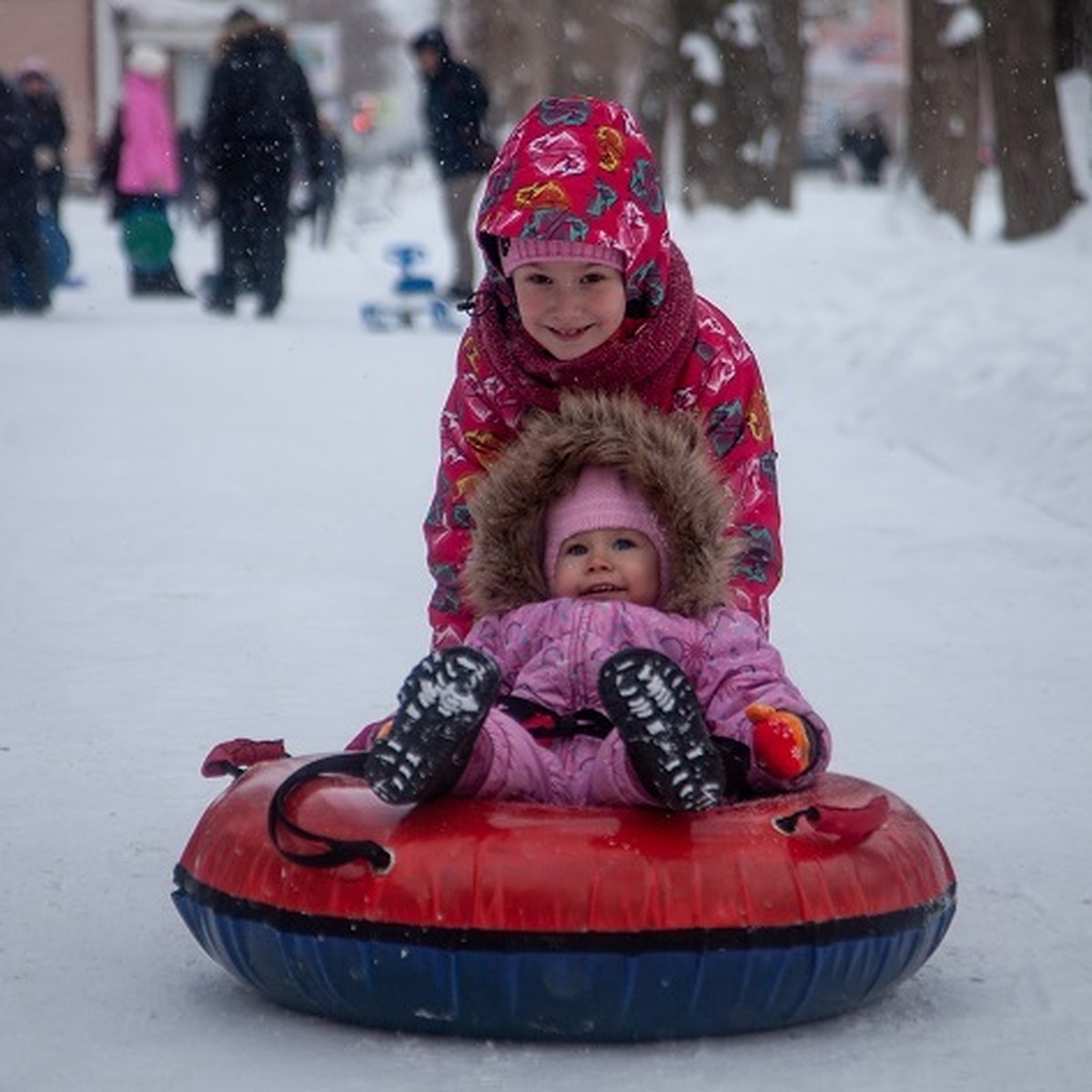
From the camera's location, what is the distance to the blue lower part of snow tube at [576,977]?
2689 mm

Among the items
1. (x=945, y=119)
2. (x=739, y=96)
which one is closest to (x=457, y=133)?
(x=945, y=119)

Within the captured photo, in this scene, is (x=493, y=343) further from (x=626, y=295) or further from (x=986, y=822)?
(x=986, y=822)

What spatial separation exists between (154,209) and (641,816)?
503 inches

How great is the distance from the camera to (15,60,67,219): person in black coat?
15.8 m

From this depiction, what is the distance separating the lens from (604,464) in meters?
3.41

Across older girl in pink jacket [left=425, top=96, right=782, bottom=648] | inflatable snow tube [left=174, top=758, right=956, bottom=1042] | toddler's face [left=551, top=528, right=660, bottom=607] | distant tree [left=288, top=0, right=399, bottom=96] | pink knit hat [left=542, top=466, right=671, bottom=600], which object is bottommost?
inflatable snow tube [left=174, top=758, right=956, bottom=1042]

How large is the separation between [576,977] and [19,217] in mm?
11649

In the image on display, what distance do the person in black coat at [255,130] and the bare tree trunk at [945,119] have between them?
6.35 metres

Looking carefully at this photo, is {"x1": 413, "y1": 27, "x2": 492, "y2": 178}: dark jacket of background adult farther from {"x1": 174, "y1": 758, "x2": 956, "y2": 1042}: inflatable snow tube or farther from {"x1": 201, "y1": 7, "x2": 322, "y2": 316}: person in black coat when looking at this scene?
{"x1": 174, "y1": 758, "x2": 956, "y2": 1042}: inflatable snow tube

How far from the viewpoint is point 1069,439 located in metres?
8.12

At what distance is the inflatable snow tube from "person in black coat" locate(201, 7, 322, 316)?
10.9m

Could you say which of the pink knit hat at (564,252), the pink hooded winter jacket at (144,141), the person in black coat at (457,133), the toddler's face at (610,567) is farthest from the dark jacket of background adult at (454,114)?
the toddler's face at (610,567)

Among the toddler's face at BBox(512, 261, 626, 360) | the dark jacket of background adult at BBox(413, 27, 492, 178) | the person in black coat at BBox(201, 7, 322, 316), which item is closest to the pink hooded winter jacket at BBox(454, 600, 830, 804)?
the toddler's face at BBox(512, 261, 626, 360)

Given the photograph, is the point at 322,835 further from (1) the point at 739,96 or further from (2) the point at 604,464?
(1) the point at 739,96
